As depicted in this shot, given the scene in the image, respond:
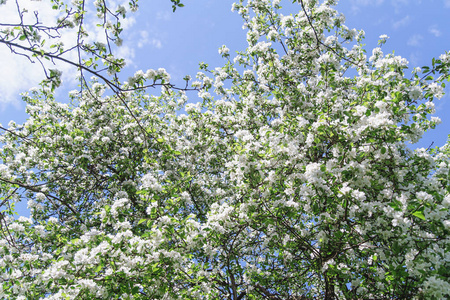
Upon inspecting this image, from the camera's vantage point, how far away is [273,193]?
527 cm

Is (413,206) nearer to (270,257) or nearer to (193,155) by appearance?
(270,257)

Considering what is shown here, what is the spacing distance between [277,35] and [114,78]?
515 centimetres

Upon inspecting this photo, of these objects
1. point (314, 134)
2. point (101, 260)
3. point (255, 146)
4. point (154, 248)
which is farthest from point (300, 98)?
point (101, 260)

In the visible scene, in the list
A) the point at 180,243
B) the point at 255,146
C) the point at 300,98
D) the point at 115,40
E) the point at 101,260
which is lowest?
the point at 101,260

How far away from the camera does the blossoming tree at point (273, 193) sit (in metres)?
3.94

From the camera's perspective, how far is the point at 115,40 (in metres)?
4.29

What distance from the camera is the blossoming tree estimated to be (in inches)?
155

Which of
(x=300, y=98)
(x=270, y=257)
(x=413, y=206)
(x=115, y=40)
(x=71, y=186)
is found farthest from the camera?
(x=71, y=186)

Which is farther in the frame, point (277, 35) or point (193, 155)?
point (193, 155)

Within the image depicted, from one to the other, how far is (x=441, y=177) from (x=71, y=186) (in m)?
9.40

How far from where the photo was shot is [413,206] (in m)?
3.35

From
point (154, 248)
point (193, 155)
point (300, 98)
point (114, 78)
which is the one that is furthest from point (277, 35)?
point (154, 248)

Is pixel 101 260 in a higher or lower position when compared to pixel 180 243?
lower

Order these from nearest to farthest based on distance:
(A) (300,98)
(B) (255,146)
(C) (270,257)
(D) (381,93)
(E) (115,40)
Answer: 1. (E) (115,40)
2. (D) (381,93)
3. (B) (255,146)
4. (A) (300,98)
5. (C) (270,257)
